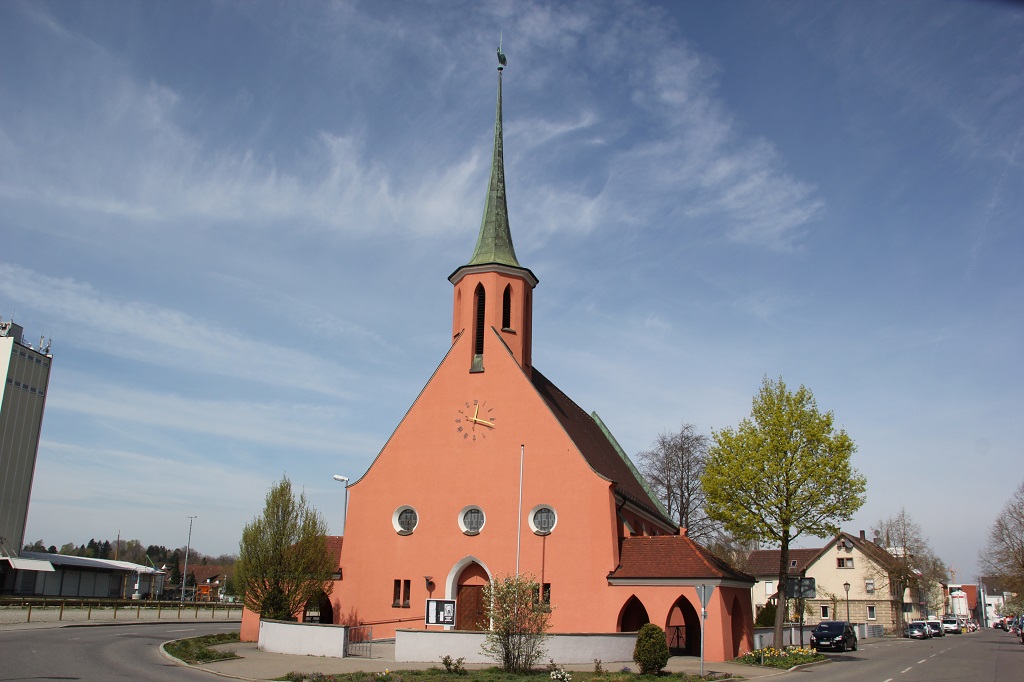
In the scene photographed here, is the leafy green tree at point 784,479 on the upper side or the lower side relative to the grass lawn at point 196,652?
upper

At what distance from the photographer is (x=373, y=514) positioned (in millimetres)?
33375

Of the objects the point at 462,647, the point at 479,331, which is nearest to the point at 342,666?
the point at 462,647

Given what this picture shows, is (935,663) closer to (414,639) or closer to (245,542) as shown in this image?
(414,639)

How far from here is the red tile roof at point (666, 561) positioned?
2816 centimetres

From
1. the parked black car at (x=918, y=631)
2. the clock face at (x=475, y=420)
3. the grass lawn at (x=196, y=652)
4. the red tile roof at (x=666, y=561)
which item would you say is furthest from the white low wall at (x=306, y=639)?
the parked black car at (x=918, y=631)

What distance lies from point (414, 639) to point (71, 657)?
985cm

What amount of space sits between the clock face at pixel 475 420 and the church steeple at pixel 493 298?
163 centimetres

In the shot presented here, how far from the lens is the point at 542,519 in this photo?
1230 inches

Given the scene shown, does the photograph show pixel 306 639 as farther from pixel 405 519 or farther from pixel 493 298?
pixel 493 298

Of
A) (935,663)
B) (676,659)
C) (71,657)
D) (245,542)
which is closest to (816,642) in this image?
(935,663)

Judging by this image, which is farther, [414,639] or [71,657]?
[414,639]

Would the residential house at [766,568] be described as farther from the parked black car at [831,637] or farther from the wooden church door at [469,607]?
the wooden church door at [469,607]

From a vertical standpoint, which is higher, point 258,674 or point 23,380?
point 23,380

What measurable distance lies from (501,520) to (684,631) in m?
9.25
